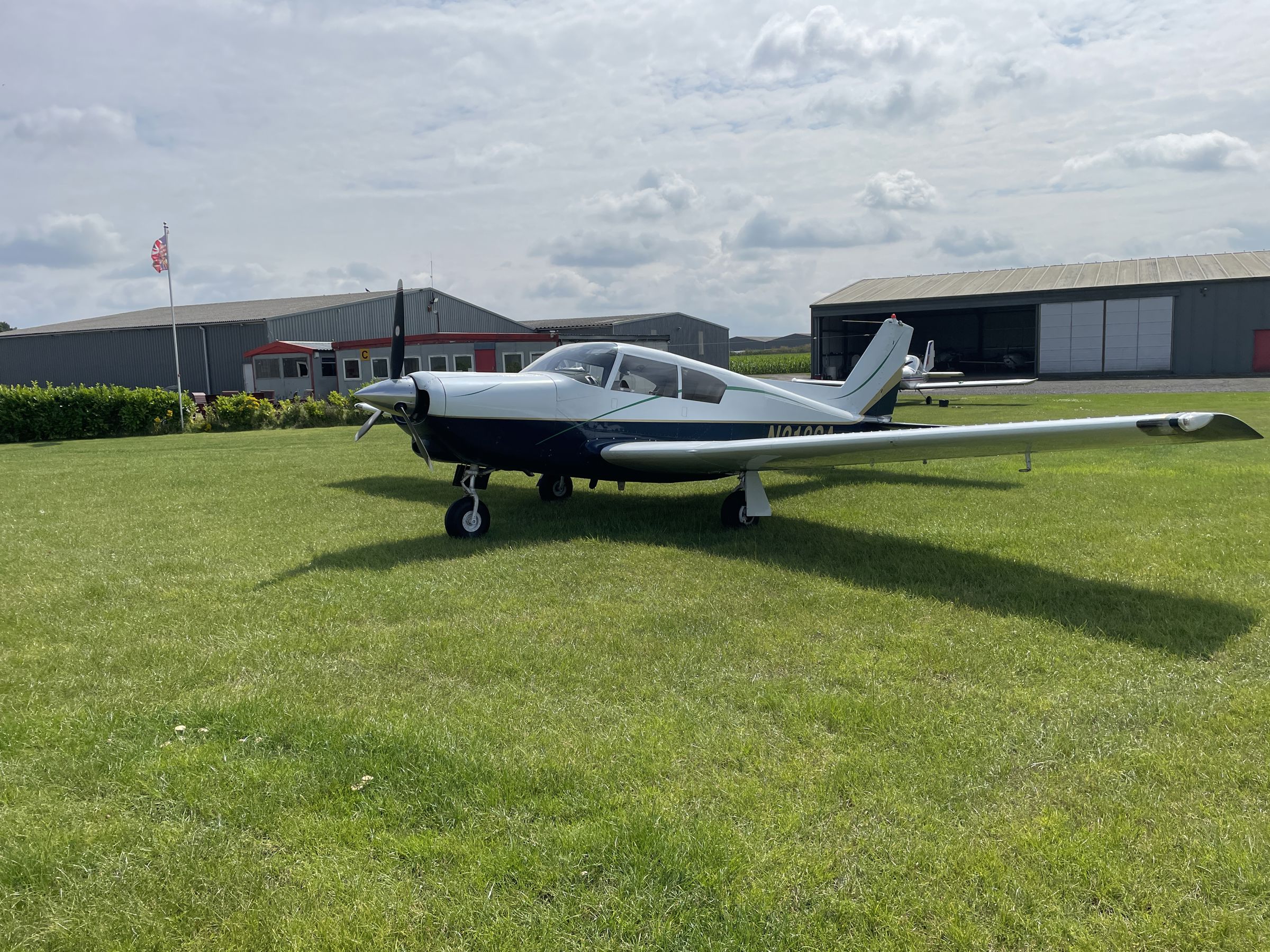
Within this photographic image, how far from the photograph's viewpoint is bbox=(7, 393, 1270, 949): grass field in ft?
9.15

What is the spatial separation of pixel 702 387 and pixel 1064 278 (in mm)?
47665

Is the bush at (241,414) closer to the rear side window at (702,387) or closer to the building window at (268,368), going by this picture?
the building window at (268,368)

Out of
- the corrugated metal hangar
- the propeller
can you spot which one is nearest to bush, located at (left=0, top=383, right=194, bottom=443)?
the propeller

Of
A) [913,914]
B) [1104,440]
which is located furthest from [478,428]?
[913,914]

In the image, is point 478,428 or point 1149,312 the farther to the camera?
point 1149,312

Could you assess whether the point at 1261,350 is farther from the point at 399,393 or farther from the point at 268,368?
the point at 399,393

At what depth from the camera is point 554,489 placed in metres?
11.1

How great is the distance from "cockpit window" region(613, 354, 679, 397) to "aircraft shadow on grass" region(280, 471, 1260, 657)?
4.72 ft

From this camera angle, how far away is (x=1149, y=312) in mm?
45750

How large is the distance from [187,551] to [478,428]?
117 inches

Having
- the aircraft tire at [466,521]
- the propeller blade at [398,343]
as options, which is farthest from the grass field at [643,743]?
the propeller blade at [398,343]

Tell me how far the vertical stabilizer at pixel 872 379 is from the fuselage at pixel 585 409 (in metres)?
1.33

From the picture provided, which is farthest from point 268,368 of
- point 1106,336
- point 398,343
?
point 1106,336

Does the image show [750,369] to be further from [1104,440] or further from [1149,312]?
[1104,440]
